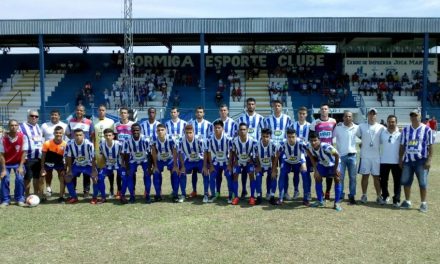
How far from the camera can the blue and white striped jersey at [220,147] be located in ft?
26.4

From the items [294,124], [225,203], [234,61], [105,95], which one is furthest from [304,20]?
[225,203]

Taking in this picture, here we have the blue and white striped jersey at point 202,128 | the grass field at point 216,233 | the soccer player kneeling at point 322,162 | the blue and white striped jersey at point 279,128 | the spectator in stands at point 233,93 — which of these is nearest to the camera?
the grass field at point 216,233

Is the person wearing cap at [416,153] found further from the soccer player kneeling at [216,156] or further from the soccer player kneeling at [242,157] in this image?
the soccer player kneeling at [216,156]

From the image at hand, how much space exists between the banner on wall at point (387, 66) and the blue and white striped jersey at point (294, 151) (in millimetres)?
22254

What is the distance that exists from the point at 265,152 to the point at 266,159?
5.3 inches

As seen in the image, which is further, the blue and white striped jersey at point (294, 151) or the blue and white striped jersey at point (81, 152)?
the blue and white striped jersey at point (81, 152)

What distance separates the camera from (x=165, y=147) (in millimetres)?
8219

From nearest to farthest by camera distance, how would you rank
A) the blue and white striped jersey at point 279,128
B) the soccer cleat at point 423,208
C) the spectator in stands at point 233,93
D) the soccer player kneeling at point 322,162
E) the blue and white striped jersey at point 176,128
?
the soccer cleat at point 423,208
the soccer player kneeling at point 322,162
the blue and white striped jersey at point 279,128
the blue and white striped jersey at point 176,128
the spectator in stands at point 233,93

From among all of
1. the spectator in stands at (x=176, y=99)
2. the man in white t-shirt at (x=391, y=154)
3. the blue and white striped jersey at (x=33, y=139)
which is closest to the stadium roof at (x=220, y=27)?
the spectator in stands at (x=176, y=99)

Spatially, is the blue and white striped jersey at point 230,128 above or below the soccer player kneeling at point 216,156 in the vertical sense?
above

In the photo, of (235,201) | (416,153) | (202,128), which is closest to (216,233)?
(235,201)

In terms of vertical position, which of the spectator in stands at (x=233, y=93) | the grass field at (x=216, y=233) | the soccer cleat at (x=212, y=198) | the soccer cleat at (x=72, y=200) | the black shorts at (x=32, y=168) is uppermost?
the spectator in stands at (x=233, y=93)

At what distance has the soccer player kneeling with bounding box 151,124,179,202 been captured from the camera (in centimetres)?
816

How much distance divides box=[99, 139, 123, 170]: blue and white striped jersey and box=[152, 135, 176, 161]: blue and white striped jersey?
0.67 metres
